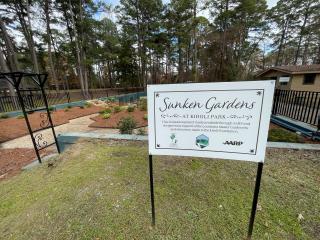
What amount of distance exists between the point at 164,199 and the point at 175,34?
77.6 feet

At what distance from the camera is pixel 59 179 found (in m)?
2.79

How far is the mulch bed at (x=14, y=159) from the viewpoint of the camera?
3.52 m

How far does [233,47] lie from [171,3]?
32.5 ft

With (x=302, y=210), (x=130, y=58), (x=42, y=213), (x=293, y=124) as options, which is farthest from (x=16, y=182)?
(x=130, y=58)

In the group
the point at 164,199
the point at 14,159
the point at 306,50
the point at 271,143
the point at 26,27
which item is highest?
the point at 26,27

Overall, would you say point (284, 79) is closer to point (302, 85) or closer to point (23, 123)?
point (302, 85)

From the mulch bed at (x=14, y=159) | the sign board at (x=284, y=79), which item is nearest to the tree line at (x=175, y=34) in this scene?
the sign board at (x=284, y=79)

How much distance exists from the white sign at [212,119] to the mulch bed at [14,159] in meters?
3.76

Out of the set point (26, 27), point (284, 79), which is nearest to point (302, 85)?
point (284, 79)

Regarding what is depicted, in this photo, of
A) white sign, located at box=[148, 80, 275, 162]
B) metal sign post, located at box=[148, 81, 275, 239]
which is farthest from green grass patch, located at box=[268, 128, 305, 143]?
white sign, located at box=[148, 80, 275, 162]

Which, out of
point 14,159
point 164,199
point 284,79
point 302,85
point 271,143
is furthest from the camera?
point 284,79

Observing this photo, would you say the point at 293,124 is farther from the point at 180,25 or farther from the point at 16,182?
the point at 180,25

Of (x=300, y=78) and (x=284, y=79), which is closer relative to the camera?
(x=300, y=78)

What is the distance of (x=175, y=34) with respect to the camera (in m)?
22.0
